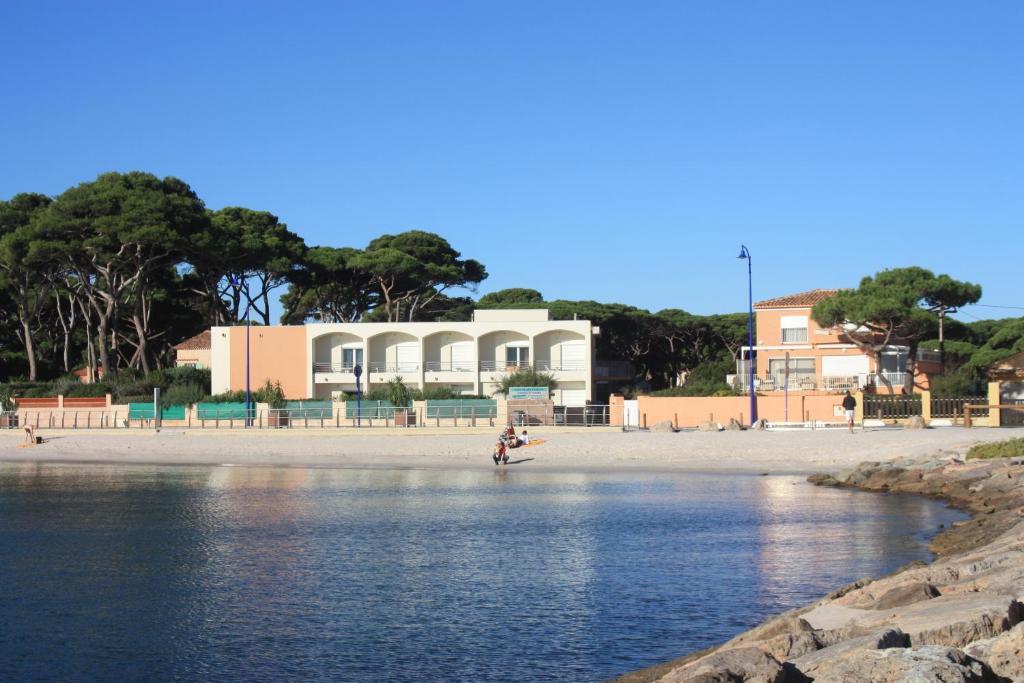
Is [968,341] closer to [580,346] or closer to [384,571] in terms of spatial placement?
[580,346]

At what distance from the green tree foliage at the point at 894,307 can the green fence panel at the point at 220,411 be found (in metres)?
28.3

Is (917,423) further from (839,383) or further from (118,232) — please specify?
(118,232)

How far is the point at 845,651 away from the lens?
30.7 feet

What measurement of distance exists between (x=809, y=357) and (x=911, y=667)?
186 ft

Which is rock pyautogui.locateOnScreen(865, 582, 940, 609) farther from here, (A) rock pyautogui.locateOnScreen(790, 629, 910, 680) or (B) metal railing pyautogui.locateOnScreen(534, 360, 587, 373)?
(B) metal railing pyautogui.locateOnScreen(534, 360, 587, 373)

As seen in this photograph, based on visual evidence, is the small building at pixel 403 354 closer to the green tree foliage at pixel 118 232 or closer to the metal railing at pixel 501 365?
the metal railing at pixel 501 365

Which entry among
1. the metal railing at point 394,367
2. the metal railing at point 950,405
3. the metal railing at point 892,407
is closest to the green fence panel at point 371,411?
the metal railing at point 394,367

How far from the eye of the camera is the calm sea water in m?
13.4

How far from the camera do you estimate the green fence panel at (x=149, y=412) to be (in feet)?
185

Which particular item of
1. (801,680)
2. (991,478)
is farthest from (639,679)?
(991,478)

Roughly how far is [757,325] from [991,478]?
3837 cm

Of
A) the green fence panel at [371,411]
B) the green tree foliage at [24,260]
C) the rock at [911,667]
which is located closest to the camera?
the rock at [911,667]

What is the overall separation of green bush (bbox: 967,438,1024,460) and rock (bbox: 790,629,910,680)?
23.3m

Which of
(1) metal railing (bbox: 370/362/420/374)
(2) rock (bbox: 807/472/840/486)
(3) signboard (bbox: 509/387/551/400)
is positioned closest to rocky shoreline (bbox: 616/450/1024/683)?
(2) rock (bbox: 807/472/840/486)
